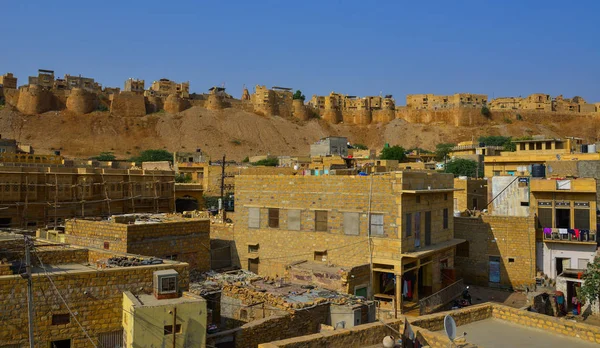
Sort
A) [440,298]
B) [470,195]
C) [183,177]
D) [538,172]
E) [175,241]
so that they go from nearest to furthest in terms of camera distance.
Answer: [175,241]
[440,298]
[538,172]
[470,195]
[183,177]

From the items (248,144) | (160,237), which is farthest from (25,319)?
(248,144)

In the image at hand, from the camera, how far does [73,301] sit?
783cm

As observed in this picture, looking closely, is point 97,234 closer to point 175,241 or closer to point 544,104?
point 175,241

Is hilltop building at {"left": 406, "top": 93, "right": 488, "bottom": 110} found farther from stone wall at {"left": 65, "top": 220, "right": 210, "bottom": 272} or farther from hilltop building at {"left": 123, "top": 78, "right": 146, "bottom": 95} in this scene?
stone wall at {"left": 65, "top": 220, "right": 210, "bottom": 272}

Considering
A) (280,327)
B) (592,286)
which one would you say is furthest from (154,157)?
(280,327)

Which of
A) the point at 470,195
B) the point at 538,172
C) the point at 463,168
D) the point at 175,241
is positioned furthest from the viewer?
the point at 463,168

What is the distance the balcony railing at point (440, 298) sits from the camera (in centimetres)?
1471

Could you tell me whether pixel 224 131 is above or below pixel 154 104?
below

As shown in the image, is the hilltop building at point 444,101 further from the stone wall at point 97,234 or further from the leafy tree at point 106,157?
the stone wall at point 97,234

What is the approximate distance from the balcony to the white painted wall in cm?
23

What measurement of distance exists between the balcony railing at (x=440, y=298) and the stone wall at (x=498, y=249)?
107 inches

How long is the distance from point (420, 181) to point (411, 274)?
10.5ft

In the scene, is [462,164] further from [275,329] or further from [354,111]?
[354,111]

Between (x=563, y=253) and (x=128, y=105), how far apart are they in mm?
77810
